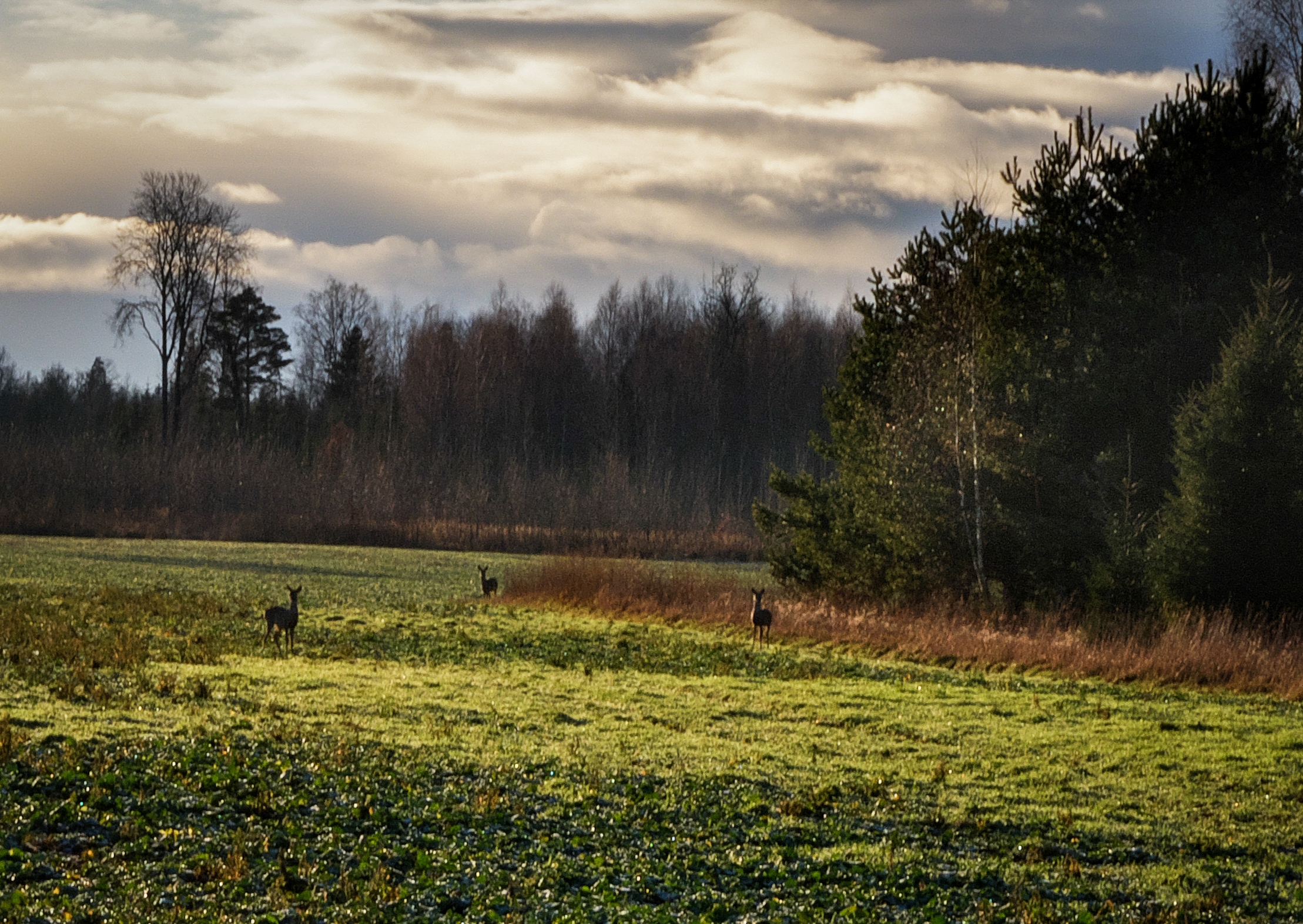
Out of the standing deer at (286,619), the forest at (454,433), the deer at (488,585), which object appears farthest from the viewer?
Result: the forest at (454,433)

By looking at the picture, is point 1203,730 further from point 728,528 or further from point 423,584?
point 728,528

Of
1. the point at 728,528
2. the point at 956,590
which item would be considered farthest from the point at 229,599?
the point at 728,528

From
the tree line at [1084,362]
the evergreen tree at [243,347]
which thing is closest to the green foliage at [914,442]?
the tree line at [1084,362]

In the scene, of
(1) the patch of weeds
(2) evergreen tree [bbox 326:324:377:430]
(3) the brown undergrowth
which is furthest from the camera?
(2) evergreen tree [bbox 326:324:377:430]

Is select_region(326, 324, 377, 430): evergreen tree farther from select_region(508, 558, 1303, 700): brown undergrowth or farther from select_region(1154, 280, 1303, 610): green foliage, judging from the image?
select_region(1154, 280, 1303, 610): green foliage

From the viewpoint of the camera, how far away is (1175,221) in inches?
965

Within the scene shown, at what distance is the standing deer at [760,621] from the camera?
21.4 metres

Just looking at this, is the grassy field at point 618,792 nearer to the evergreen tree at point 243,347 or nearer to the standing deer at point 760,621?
the standing deer at point 760,621

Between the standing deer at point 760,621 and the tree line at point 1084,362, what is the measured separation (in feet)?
13.9

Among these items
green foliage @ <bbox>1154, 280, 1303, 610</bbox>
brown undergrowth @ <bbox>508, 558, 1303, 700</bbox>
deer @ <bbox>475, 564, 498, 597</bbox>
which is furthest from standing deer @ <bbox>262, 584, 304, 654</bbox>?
green foliage @ <bbox>1154, 280, 1303, 610</bbox>

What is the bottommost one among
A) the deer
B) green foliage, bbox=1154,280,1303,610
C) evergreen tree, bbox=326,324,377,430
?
the deer

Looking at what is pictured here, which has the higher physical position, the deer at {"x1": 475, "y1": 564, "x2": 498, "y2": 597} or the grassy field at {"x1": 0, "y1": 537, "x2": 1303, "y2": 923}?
the grassy field at {"x1": 0, "y1": 537, "x2": 1303, "y2": 923}

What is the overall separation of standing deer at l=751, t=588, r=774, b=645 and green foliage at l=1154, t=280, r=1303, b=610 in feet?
22.7

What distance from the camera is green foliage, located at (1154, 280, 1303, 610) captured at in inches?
786
